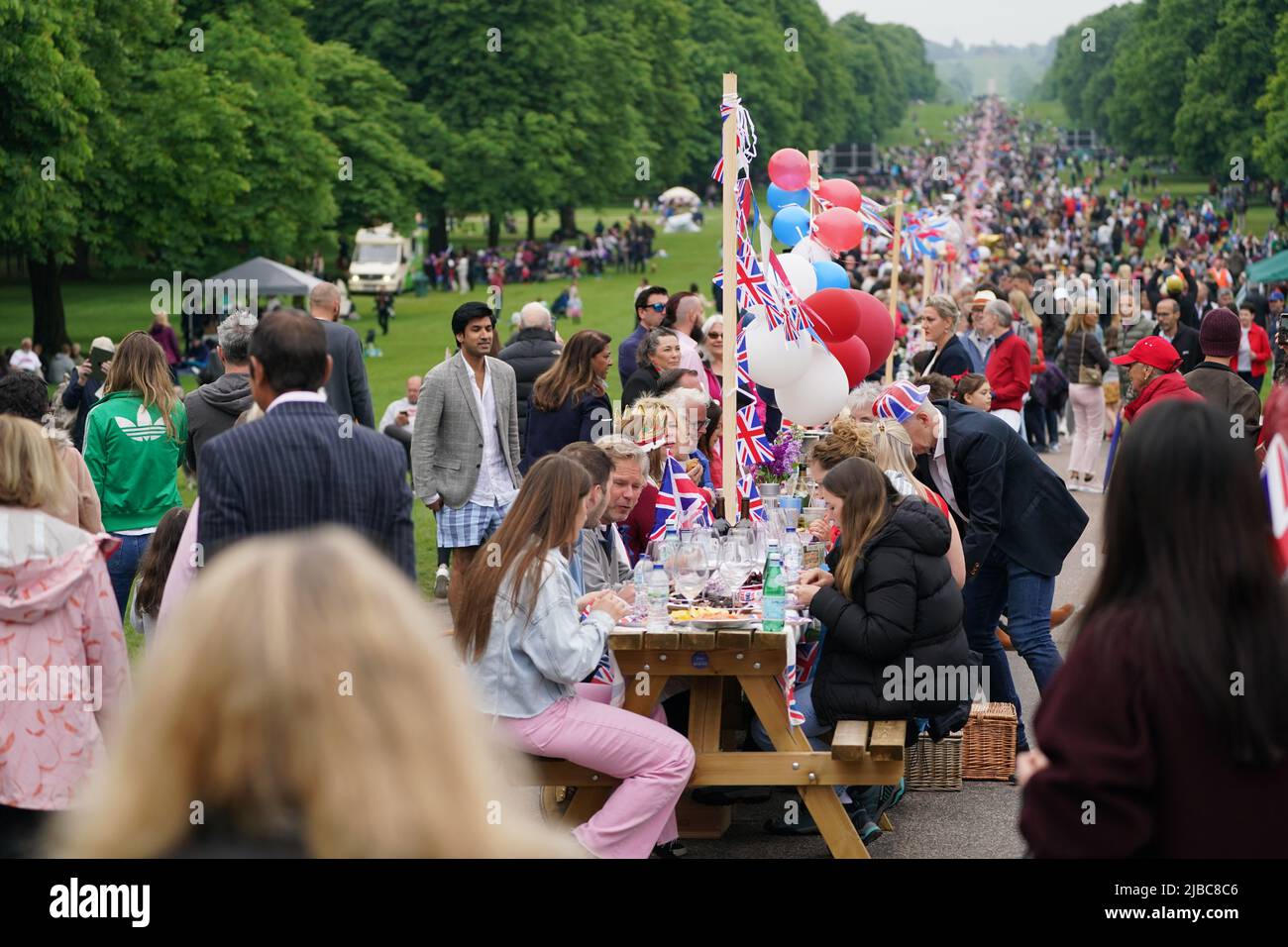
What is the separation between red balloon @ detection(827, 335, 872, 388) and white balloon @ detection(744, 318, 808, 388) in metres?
0.94

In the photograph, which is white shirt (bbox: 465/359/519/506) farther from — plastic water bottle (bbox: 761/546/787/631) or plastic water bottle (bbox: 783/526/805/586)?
plastic water bottle (bbox: 761/546/787/631)

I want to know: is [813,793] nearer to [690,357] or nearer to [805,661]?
[805,661]

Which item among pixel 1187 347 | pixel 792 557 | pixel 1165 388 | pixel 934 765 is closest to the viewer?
pixel 792 557

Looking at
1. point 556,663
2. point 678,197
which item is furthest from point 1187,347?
point 678,197

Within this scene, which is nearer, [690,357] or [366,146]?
[690,357]

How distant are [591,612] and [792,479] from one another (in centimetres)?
339

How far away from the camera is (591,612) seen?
5.96 meters

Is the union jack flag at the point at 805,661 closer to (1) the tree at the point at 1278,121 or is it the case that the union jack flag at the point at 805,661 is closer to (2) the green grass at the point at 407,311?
(2) the green grass at the point at 407,311

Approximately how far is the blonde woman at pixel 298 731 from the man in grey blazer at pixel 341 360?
264 inches

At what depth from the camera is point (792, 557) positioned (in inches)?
281

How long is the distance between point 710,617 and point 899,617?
0.68m

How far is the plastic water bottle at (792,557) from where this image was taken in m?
6.94

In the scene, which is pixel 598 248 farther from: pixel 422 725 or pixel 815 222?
pixel 422 725
